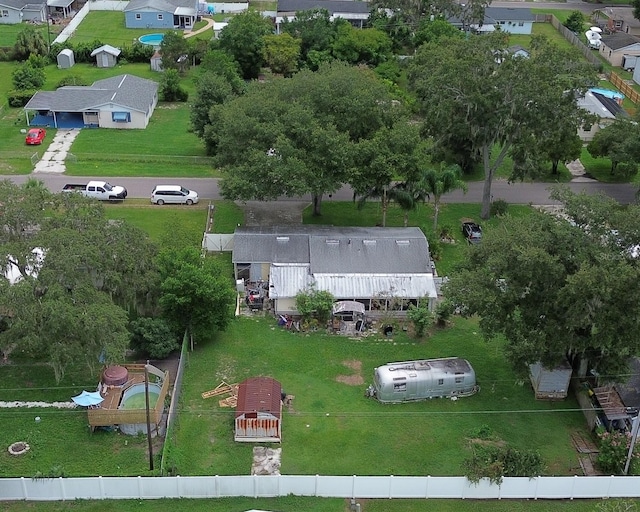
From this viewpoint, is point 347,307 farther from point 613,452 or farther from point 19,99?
point 19,99

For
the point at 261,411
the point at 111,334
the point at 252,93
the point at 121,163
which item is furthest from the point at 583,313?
the point at 121,163

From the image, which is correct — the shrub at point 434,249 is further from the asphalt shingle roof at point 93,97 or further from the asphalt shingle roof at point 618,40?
the asphalt shingle roof at point 618,40

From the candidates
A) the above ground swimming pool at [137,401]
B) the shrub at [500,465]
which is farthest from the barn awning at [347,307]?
the shrub at [500,465]

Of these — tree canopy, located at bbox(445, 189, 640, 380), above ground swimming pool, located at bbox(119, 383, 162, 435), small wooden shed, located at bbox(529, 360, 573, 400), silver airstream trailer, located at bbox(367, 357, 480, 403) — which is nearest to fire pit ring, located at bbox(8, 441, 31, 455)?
above ground swimming pool, located at bbox(119, 383, 162, 435)

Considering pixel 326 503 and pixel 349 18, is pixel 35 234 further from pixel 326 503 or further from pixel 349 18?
pixel 349 18

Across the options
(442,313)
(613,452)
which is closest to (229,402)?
(442,313)
